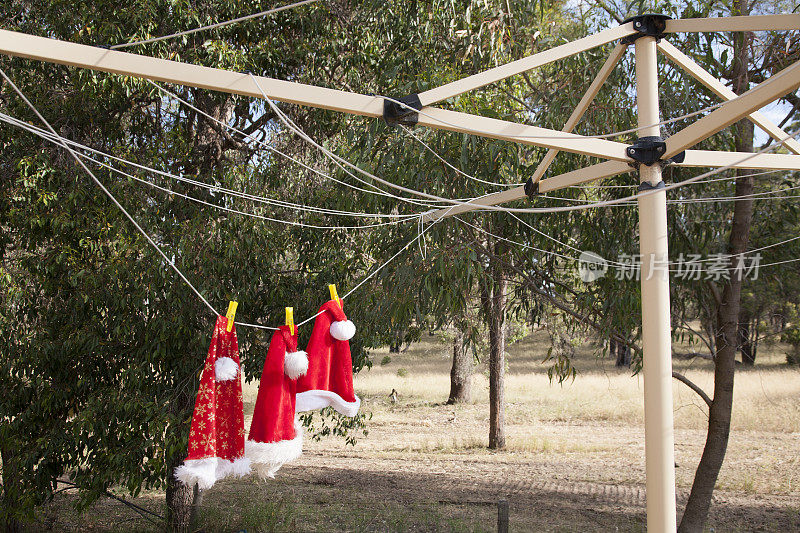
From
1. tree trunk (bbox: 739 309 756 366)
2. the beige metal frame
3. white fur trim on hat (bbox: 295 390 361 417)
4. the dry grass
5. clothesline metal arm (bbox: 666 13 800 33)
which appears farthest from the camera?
the dry grass

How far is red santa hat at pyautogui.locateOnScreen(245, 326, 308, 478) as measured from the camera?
127 inches

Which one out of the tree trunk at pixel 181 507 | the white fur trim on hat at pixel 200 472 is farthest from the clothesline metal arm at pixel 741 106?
the tree trunk at pixel 181 507

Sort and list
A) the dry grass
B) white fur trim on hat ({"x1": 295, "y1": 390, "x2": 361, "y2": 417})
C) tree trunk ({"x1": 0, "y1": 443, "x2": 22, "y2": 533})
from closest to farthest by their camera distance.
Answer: white fur trim on hat ({"x1": 295, "y1": 390, "x2": 361, "y2": 417})
tree trunk ({"x1": 0, "y1": 443, "x2": 22, "y2": 533})
the dry grass

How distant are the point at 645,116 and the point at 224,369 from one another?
212cm

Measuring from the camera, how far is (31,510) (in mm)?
5258

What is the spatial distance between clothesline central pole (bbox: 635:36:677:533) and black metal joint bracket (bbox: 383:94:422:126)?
0.97m

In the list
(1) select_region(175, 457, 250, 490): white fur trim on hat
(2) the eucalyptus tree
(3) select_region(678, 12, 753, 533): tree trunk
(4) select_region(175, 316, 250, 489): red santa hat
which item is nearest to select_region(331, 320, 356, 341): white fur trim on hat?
(4) select_region(175, 316, 250, 489): red santa hat

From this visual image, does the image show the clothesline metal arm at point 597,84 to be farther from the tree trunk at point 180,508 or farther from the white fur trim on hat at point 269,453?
the tree trunk at point 180,508

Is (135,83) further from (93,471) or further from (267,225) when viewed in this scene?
Result: (93,471)

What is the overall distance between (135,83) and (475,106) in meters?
2.45

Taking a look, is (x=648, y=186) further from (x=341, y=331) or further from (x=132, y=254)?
(x=132, y=254)

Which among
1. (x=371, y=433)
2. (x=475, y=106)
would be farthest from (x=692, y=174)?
(x=371, y=433)

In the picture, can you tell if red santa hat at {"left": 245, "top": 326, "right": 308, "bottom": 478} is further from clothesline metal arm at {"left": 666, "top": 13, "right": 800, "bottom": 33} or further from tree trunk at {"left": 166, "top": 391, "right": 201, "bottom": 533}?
tree trunk at {"left": 166, "top": 391, "right": 201, "bottom": 533}

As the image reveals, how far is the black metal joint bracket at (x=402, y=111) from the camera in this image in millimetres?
2471
